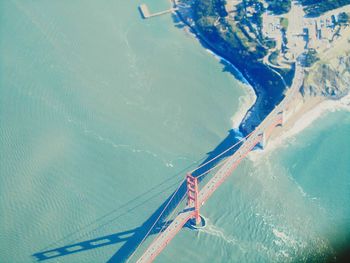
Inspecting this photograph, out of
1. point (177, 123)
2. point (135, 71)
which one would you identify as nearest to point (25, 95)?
point (135, 71)

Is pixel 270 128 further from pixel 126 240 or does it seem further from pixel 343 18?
pixel 126 240

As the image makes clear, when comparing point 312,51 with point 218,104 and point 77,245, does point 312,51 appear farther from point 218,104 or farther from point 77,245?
point 77,245

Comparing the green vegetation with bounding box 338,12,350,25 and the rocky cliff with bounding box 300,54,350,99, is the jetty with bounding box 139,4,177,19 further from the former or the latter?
the rocky cliff with bounding box 300,54,350,99

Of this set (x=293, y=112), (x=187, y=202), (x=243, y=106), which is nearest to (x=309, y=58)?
(x=293, y=112)

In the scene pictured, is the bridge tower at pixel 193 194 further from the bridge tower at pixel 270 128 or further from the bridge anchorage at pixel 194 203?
the bridge tower at pixel 270 128

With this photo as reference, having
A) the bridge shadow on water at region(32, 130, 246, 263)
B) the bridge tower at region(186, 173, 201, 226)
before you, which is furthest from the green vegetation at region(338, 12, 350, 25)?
the bridge shadow on water at region(32, 130, 246, 263)

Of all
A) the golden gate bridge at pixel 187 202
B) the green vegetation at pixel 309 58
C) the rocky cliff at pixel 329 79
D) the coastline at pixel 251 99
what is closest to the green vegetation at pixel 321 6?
the green vegetation at pixel 309 58

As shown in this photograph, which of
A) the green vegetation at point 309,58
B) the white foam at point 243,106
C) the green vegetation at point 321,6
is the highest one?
the green vegetation at point 321,6
